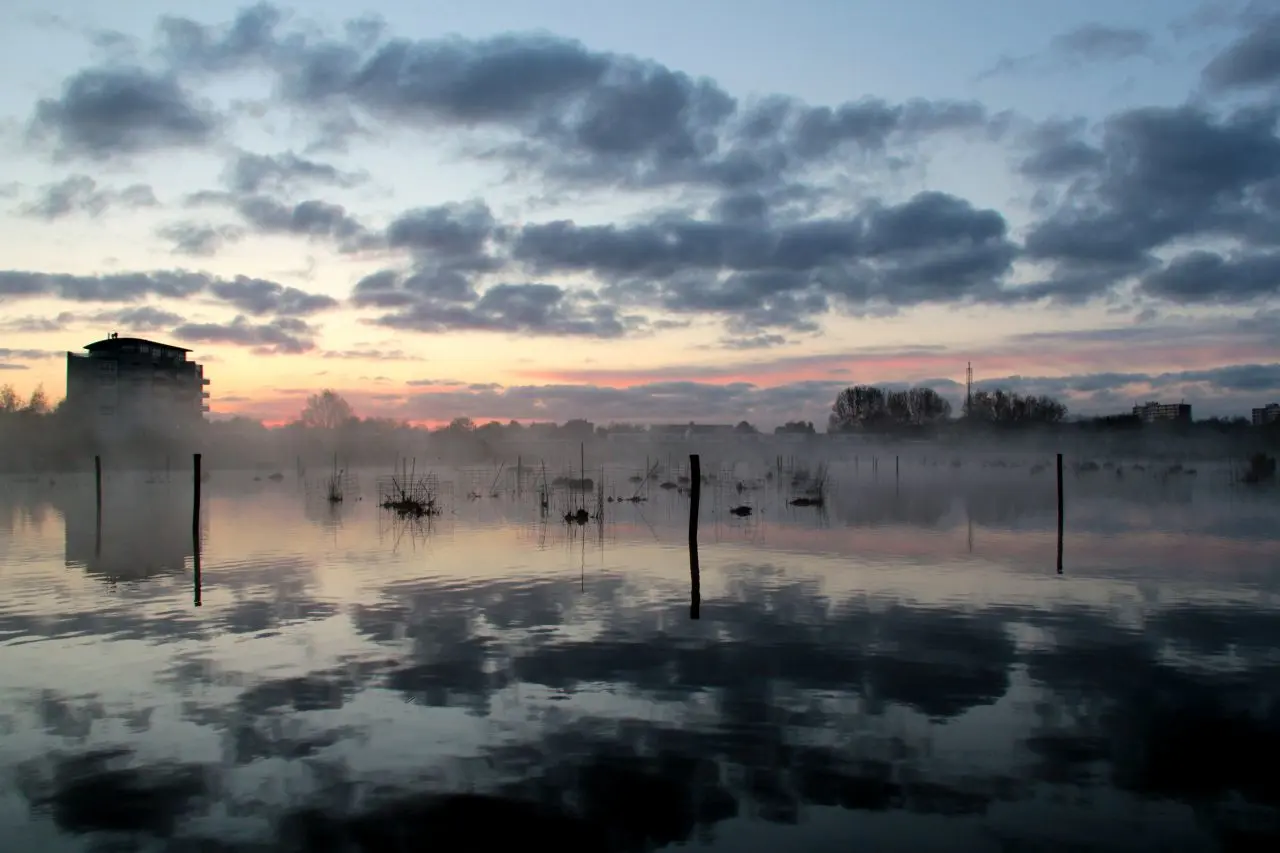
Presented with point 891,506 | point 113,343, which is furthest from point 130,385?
point 891,506

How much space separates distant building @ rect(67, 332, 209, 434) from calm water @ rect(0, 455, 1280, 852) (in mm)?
105228

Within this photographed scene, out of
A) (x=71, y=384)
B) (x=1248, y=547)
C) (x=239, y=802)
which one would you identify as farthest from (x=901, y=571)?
(x=71, y=384)

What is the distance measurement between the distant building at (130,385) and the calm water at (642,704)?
10523 centimetres

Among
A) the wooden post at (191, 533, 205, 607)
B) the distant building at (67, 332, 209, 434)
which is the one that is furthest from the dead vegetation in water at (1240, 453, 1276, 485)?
the distant building at (67, 332, 209, 434)

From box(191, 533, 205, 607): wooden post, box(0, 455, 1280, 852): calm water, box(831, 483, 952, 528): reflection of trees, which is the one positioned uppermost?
box(0, 455, 1280, 852): calm water

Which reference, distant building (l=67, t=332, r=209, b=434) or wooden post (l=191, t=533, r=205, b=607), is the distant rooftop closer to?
distant building (l=67, t=332, r=209, b=434)

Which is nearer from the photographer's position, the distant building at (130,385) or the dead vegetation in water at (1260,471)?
the dead vegetation in water at (1260,471)

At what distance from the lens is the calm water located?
8016mm

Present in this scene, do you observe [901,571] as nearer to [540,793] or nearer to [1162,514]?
[540,793]

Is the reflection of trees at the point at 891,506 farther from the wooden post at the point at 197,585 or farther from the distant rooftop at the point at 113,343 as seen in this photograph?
the distant rooftop at the point at 113,343

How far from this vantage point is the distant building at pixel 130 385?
11719 centimetres

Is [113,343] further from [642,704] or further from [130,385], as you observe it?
[642,704]

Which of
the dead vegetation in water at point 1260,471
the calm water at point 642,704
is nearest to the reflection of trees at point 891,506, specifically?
the calm water at point 642,704

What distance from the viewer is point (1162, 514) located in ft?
137
